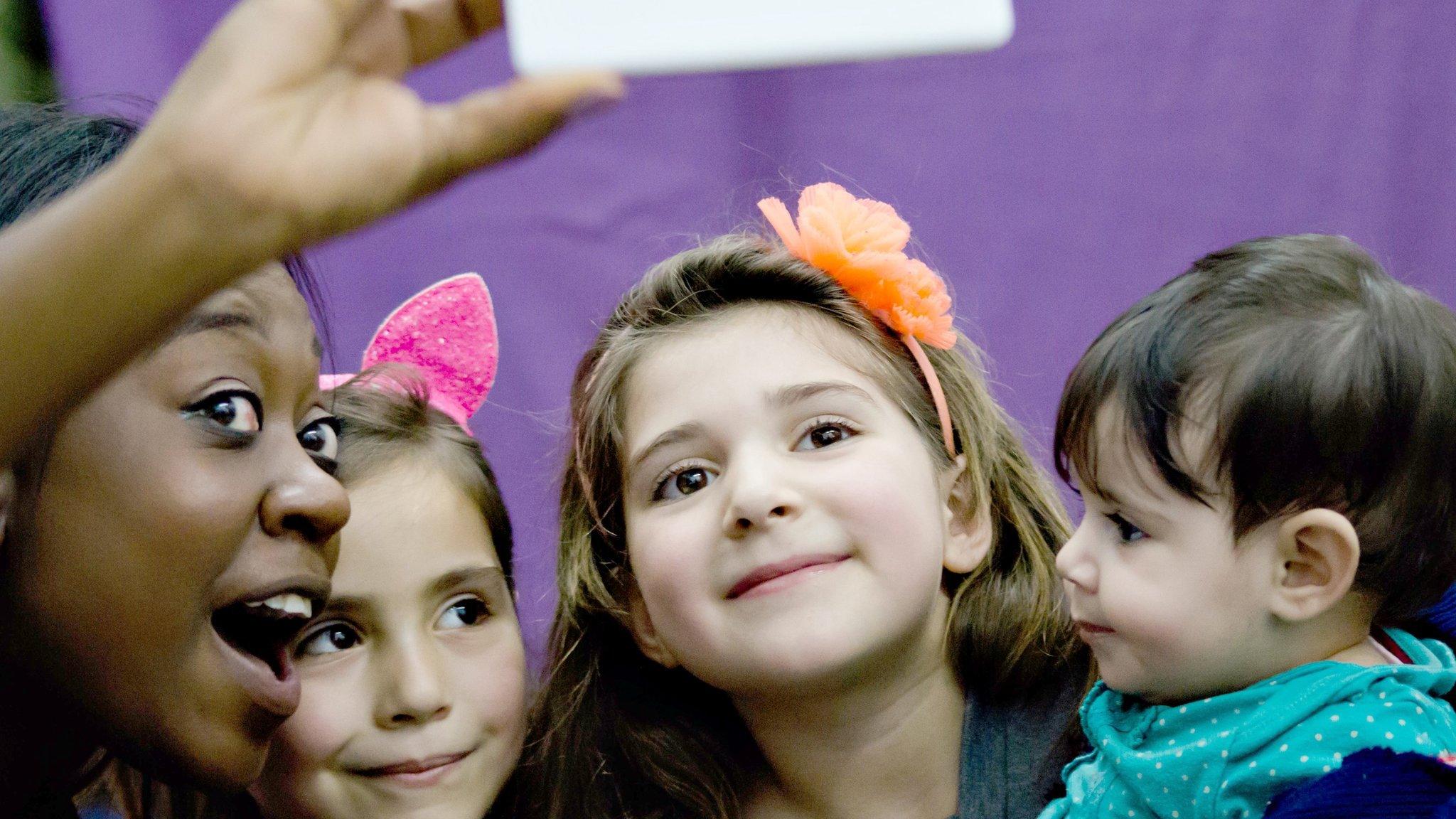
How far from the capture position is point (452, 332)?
140cm

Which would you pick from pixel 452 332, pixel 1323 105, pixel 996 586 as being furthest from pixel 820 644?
pixel 1323 105

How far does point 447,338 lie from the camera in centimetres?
140

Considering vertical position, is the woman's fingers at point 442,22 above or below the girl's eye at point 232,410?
above

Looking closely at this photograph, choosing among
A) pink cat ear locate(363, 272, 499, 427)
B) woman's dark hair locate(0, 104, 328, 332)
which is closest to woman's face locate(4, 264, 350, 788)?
woman's dark hair locate(0, 104, 328, 332)

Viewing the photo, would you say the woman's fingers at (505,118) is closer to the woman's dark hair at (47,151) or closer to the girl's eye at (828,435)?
the woman's dark hair at (47,151)

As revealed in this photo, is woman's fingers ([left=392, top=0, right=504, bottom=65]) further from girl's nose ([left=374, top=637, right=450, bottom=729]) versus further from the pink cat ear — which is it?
the pink cat ear

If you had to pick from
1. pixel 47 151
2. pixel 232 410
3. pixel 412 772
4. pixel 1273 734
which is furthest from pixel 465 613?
pixel 1273 734

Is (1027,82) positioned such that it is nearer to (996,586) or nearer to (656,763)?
(996,586)

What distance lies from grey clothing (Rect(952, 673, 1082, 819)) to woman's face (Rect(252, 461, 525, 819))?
384 millimetres

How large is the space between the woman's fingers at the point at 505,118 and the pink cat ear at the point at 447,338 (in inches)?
31.4

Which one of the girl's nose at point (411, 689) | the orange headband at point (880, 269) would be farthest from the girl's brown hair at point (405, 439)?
the orange headband at point (880, 269)

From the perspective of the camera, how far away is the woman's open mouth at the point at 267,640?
89 centimetres

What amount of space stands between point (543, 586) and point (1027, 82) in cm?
85

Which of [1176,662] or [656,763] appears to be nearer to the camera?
[1176,662]
